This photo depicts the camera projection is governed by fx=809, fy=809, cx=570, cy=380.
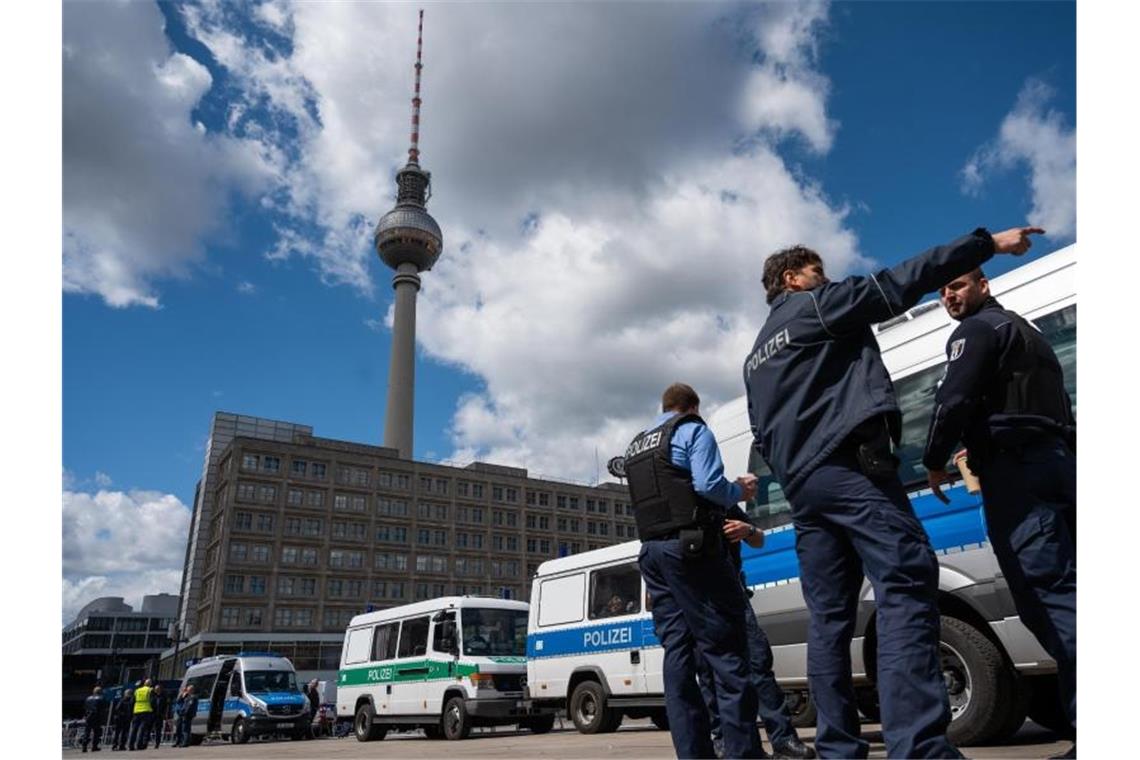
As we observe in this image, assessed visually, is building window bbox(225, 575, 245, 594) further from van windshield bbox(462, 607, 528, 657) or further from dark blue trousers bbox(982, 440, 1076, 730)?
dark blue trousers bbox(982, 440, 1076, 730)

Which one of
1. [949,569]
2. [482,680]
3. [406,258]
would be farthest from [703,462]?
[406,258]

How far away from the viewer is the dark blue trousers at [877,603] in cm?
260

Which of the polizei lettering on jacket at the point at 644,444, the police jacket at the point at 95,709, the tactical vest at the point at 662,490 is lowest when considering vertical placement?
the police jacket at the point at 95,709

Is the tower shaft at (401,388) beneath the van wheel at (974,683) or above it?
above

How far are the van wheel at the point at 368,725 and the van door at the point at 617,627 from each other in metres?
6.64

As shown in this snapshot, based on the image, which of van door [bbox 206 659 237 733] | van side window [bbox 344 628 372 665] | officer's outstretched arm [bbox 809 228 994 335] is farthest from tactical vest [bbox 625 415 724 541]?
van door [bbox 206 659 237 733]

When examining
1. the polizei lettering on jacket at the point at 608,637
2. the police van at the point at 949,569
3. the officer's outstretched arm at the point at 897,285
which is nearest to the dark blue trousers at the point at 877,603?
the officer's outstretched arm at the point at 897,285

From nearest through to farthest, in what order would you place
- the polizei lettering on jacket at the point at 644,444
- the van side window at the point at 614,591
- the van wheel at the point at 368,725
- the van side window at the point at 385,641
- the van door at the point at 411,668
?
the polizei lettering on jacket at the point at 644,444 → the van side window at the point at 614,591 → the van door at the point at 411,668 → the van side window at the point at 385,641 → the van wheel at the point at 368,725

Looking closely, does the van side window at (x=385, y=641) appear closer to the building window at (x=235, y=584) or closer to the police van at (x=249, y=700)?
the police van at (x=249, y=700)

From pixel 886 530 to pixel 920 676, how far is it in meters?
0.49

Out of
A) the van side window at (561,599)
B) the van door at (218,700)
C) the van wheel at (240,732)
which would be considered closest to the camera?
the van side window at (561,599)

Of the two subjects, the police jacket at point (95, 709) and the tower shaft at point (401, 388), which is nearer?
the police jacket at point (95, 709)
